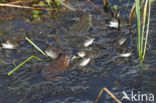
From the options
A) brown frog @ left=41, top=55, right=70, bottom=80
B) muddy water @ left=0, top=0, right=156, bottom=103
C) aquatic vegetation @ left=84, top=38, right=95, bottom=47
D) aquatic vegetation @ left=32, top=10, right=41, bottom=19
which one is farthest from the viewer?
aquatic vegetation @ left=32, top=10, right=41, bottom=19

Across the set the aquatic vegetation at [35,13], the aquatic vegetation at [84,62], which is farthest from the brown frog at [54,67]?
the aquatic vegetation at [35,13]

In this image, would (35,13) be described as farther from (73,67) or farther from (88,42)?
(73,67)

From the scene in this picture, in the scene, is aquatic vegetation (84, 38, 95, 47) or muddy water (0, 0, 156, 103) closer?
muddy water (0, 0, 156, 103)

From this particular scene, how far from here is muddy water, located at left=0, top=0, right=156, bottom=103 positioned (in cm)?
292

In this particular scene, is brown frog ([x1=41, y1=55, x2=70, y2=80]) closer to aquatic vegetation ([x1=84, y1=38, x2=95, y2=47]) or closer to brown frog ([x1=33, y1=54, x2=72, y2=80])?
brown frog ([x1=33, y1=54, x2=72, y2=80])

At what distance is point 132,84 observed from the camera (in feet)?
9.73

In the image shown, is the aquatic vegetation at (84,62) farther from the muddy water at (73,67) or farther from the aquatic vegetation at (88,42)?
the aquatic vegetation at (88,42)

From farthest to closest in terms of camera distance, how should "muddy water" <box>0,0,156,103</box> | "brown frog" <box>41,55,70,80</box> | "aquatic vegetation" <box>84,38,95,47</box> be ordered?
1. "aquatic vegetation" <box>84,38,95,47</box>
2. "brown frog" <box>41,55,70,80</box>
3. "muddy water" <box>0,0,156,103</box>

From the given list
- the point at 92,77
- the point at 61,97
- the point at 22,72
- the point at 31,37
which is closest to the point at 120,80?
the point at 92,77

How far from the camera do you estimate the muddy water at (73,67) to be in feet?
9.57

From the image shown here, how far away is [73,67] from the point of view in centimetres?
330

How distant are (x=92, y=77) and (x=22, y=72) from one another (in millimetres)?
994

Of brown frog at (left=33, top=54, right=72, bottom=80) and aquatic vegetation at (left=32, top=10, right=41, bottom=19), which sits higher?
aquatic vegetation at (left=32, top=10, right=41, bottom=19)

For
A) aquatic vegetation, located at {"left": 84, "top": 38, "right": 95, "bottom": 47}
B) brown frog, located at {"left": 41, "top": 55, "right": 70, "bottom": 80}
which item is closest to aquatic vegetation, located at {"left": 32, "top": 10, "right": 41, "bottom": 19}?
aquatic vegetation, located at {"left": 84, "top": 38, "right": 95, "bottom": 47}
